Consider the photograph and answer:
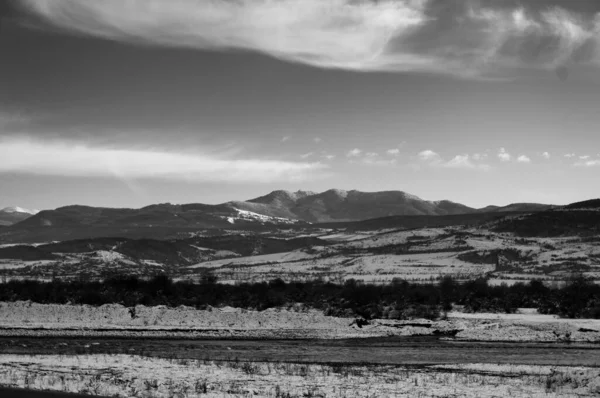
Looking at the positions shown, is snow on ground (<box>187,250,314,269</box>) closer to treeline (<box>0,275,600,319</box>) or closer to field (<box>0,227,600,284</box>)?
field (<box>0,227,600,284</box>)

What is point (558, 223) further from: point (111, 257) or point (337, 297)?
point (337, 297)

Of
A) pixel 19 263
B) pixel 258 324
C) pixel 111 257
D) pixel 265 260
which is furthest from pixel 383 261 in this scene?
pixel 258 324

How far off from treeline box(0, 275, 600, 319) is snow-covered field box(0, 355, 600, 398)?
933 inches

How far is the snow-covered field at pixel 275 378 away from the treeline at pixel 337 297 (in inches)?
933

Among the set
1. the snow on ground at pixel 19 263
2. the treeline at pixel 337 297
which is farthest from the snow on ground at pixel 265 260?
the treeline at pixel 337 297

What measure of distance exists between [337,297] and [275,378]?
39194 mm

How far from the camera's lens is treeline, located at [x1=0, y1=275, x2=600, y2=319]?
170 ft

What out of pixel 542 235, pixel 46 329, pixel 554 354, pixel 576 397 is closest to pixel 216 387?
pixel 576 397

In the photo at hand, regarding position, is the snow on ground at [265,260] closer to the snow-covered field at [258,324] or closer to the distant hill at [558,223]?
the distant hill at [558,223]

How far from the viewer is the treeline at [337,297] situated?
5178 centimetres

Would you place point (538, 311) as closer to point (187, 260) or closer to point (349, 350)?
point (349, 350)

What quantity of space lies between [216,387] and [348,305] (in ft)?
120

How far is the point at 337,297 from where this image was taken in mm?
60688

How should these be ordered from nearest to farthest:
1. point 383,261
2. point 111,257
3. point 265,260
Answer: point 383,261, point 265,260, point 111,257
